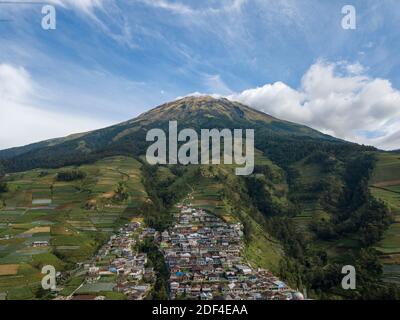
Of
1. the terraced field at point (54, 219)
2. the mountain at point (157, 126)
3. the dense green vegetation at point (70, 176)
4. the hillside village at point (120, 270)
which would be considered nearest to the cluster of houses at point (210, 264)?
→ the hillside village at point (120, 270)

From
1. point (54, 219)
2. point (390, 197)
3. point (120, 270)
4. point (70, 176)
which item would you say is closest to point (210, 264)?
point (120, 270)

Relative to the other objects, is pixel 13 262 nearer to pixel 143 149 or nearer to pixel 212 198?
pixel 212 198

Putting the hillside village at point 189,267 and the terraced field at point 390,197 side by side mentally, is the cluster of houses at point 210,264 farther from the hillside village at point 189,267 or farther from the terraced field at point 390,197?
the terraced field at point 390,197

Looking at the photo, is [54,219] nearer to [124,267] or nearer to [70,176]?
[124,267]

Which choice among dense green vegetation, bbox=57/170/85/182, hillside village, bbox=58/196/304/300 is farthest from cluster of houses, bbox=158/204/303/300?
dense green vegetation, bbox=57/170/85/182

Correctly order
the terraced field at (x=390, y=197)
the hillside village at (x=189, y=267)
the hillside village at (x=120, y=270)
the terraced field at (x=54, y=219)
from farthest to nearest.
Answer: the terraced field at (x=390, y=197)
the terraced field at (x=54, y=219)
the hillside village at (x=189, y=267)
the hillside village at (x=120, y=270)
